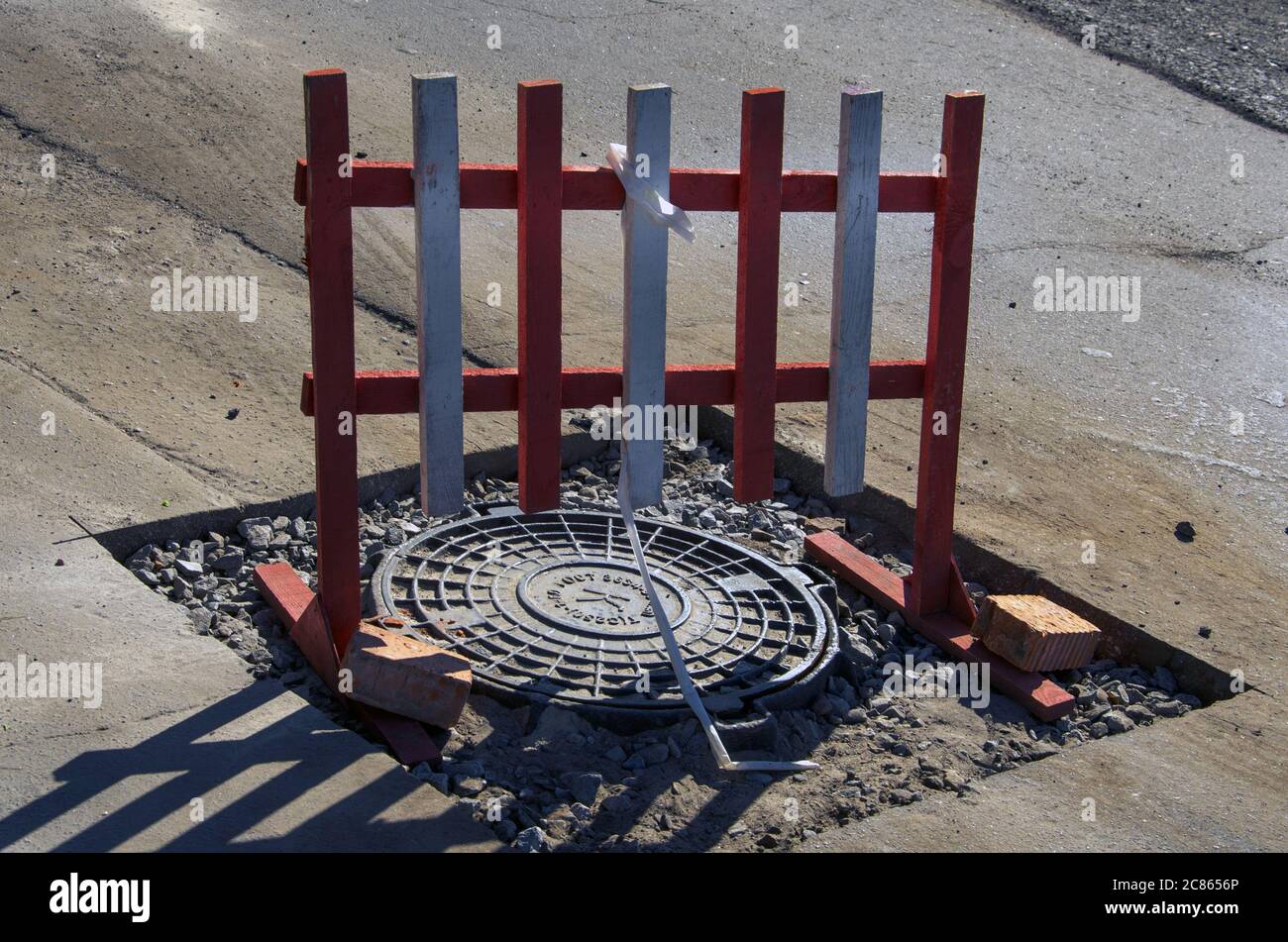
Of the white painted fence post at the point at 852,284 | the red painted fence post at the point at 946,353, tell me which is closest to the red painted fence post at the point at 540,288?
the white painted fence post at the point at 852,284

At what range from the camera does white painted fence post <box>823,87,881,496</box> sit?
410 centimetres

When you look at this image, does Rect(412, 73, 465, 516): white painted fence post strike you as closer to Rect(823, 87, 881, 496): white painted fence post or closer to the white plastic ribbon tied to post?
the white plastic ribbon tied to post

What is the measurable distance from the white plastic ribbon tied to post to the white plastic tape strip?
65 cm

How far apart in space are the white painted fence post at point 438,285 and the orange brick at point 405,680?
41cm

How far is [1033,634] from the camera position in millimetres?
4305

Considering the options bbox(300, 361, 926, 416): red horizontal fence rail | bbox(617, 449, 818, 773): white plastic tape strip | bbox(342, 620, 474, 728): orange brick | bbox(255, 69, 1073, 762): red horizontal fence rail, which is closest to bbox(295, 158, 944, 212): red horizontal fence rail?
bbox(255, 69, 1073, 762): red horizontal fence rail

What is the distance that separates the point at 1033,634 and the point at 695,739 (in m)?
1.07

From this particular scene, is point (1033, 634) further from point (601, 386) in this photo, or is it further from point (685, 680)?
point (601, 386)

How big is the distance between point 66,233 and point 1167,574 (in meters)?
4.30

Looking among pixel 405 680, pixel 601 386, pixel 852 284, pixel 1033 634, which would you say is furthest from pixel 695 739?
pixel 852 284

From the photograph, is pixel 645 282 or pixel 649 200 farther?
pixel 645 282

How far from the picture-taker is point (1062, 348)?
6582 mm

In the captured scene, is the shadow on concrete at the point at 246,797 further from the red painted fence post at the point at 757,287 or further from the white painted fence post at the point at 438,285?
the red painted fence post at the point at 757,287

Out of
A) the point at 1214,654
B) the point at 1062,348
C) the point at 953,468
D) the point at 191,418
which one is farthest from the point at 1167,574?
the point at 191,418
